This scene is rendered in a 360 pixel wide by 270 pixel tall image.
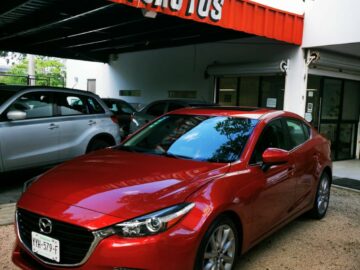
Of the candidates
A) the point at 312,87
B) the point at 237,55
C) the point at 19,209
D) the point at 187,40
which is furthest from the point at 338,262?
the point at 187,40

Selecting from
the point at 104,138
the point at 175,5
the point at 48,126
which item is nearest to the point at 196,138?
the point at 48,126

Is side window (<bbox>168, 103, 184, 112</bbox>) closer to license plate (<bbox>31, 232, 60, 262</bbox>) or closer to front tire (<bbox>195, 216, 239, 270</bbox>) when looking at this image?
front tire (<bbox>195, 216, 239, 270</bbox>)

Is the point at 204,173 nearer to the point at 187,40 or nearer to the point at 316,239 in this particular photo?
the point at 316,239

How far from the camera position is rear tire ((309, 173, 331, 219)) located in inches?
217

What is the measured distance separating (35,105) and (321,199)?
470 centimetres

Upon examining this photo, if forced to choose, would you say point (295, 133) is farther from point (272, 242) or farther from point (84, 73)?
point (84, 73)

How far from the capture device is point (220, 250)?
3.24 meters

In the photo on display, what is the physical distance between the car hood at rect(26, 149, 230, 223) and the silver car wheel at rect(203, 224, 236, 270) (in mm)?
423

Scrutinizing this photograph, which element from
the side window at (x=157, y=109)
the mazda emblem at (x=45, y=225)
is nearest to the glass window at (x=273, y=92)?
the side window at (x=157, y=109)

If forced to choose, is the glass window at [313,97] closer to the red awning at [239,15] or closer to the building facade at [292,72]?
the building facade at [292,72]

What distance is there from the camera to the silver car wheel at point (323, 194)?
5596 mm

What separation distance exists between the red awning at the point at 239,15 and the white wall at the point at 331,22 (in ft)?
0.78

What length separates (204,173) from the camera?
3.37m

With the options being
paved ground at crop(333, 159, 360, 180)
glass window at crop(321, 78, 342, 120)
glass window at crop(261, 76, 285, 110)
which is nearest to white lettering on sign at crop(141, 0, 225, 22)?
glass window at crop(261, 76, 285, 110)
